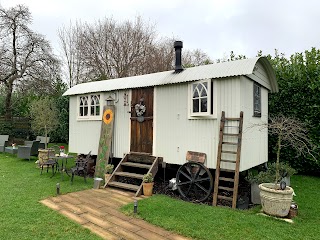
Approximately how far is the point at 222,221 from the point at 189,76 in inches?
136

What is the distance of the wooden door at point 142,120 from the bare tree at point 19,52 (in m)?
10.8

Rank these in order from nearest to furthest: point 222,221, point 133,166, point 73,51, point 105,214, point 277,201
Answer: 1. point 222,221
2. point 277,201
3. point 105,214
4. point 133,166
5. point 73,51

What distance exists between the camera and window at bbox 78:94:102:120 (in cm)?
812

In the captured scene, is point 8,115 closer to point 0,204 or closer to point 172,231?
point 0,204

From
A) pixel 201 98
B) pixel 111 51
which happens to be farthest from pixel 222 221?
pixel 111 51

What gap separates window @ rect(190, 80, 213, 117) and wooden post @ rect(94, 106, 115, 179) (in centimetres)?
285

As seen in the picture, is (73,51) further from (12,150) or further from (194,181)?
(194,181)

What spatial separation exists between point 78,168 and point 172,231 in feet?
13.5

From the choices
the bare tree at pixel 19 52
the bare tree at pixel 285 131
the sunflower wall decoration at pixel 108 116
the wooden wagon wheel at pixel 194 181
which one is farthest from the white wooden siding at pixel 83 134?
the bare tree at pixel 19 52

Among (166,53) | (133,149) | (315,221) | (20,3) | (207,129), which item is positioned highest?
(20,3)

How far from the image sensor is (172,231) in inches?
148

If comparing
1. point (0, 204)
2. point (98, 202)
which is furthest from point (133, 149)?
point (0, 204)

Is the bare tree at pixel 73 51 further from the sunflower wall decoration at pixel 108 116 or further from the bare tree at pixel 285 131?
the bare tree at pixel 285 131

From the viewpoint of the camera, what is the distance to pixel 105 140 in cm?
757
